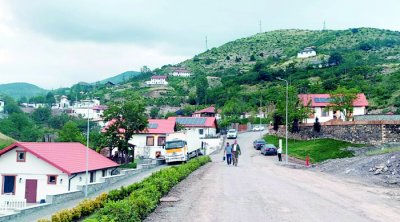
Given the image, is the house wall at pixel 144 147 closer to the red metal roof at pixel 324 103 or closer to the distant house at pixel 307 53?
the red metal roof at pixel 324 103

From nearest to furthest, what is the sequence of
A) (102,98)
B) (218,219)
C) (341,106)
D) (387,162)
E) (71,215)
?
(218,219)
(71,215)
(387,162)
(341,106)
(102,98)

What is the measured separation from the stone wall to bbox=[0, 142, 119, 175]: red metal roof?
26.2 meters

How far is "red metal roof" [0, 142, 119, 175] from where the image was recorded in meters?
35.3

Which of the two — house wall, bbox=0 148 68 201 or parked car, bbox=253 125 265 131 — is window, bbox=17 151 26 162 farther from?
parked car, bbox=253 125 265 131

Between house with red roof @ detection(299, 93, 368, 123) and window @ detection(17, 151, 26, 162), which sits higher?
house with red roof @ detection(299, 93, 368, 123)

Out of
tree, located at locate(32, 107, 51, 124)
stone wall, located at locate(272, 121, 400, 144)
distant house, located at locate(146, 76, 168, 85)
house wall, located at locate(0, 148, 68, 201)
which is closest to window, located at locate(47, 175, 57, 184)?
house wall, located at locate(0, 148, 68, 201)

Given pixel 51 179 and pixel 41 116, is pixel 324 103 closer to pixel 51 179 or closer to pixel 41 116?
pixel 51 179

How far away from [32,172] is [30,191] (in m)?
1.62

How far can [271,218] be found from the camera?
13.4m

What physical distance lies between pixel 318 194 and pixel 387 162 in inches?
433

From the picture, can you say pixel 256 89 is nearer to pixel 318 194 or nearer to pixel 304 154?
pixel 304 154

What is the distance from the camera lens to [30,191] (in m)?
35.0

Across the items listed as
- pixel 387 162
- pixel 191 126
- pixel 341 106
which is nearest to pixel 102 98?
pixel 191 126

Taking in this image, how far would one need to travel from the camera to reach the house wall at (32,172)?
34.9m
